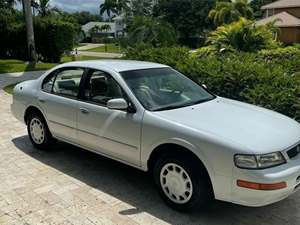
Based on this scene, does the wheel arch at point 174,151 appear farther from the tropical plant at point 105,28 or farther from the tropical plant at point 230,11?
the tropical plant at point 105,28

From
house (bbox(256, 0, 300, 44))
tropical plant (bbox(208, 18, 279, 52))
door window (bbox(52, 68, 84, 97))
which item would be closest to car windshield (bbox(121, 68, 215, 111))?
door window (bbox(52, 68, 84, 97))

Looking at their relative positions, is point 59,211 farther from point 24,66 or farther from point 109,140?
point 24,66

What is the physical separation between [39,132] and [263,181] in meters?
3.76

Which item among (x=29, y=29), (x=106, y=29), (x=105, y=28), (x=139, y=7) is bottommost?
(x=29, y=29)

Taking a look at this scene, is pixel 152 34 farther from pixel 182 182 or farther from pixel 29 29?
pixel 182 182

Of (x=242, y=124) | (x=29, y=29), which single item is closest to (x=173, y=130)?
(x=242, y=124)

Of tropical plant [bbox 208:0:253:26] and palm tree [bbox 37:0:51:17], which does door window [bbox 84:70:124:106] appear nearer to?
palm tree [bbox 37:0:51:17]

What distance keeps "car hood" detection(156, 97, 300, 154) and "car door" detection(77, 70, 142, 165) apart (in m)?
0.42

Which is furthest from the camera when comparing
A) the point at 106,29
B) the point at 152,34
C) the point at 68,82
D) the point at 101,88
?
the point at 106,29

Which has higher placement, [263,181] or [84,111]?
[84,111]

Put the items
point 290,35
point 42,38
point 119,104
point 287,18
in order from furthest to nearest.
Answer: point 287,18 < point 290,35 < point 42,38 < point 119,104

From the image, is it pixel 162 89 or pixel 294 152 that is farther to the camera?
pixel 162 89

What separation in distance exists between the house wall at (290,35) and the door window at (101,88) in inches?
1369

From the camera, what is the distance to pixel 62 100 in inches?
213
